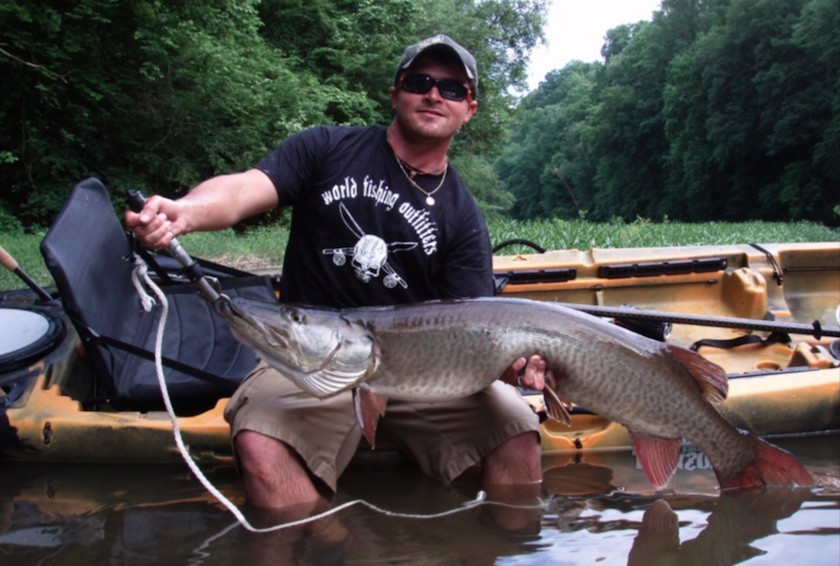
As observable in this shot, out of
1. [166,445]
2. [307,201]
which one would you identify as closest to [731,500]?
[307,201]

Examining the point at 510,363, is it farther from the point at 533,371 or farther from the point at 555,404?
the point at 555,404

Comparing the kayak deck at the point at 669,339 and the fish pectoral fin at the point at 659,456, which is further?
the kayak deck at the point at 669,339

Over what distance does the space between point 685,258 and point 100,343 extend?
388 centimetres

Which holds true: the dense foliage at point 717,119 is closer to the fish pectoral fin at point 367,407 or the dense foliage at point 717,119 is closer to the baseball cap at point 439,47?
the baseball cap at point 439,47

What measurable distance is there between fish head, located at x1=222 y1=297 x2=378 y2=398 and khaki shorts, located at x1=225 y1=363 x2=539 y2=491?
40cm

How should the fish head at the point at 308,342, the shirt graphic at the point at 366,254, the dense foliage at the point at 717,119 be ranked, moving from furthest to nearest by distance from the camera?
the dense foliage at the point at 717,119, the shirt graphic at the point at 366,254, the fish head at the point at 308,342

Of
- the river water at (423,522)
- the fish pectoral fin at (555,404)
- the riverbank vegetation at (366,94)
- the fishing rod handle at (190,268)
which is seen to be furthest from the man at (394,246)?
the riverbank vegetation at (366,94)

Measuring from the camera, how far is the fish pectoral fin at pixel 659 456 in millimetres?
2762

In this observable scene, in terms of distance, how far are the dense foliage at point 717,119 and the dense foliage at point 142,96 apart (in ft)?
51.2

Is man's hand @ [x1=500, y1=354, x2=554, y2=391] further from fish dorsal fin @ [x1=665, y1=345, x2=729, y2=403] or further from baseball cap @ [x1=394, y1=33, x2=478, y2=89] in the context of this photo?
baseball cap @ [x1=394, y1=33, x2=478, y2=89]

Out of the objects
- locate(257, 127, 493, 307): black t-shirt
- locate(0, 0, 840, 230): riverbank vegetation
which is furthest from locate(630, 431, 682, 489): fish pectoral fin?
locate(0, 0, 840, 230): riverbank vegetation

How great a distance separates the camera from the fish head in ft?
7.59

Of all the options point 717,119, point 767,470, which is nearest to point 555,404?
point 767,470

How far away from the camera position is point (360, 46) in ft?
63.1
